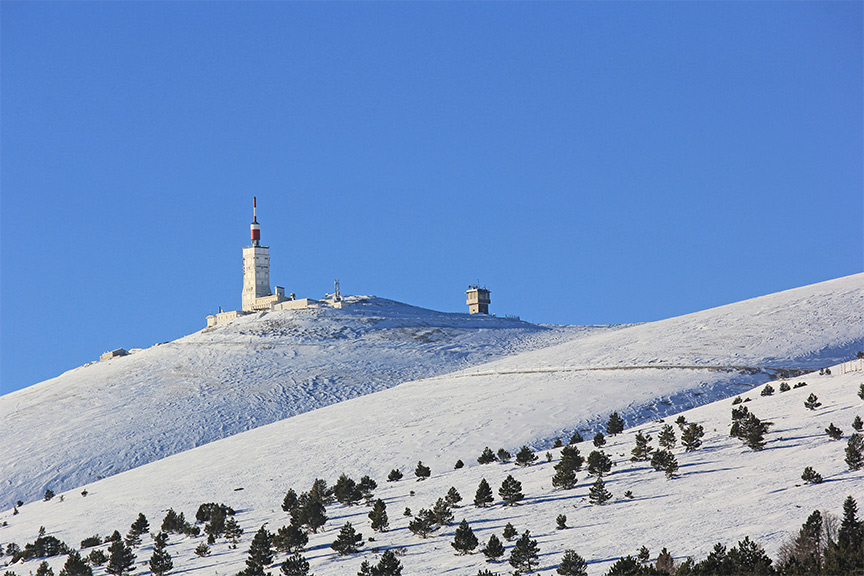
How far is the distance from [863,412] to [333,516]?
19599 millimetres

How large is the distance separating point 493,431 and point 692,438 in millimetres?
15937

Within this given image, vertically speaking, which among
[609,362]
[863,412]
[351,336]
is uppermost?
[351,336]

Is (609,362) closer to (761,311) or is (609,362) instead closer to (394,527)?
(761,311)

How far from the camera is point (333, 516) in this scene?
118 feet

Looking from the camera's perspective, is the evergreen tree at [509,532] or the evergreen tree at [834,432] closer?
the evergreen tree at [509,532]

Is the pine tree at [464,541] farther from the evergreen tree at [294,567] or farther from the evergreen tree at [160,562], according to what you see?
the evergreen tree at [160,562]

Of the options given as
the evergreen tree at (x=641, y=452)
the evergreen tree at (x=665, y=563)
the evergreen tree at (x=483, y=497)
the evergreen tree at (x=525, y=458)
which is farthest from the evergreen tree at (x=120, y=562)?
the evergreen tree at (x=665, y=563)

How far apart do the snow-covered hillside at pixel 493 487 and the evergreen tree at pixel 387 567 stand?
2.61 ft

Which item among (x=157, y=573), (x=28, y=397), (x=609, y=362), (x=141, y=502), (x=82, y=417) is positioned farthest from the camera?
(x=28, y=397)

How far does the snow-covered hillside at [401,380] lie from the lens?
53875 millimetres

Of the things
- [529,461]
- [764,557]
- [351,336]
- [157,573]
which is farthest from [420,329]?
[764,557]

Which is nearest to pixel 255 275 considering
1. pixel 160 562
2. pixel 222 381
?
pixel 222 381

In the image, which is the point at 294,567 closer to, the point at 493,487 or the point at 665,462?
the point at 493,487

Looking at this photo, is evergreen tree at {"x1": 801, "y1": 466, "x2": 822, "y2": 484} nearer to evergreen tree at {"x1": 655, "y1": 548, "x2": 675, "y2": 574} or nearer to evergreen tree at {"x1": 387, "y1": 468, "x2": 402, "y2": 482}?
evergreen tree at {"x1": 655, "y1": 548, "x2": 675, "y2": 574}
